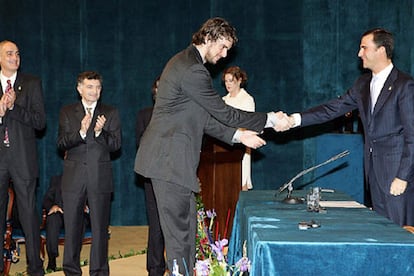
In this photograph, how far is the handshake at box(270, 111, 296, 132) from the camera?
4594mm

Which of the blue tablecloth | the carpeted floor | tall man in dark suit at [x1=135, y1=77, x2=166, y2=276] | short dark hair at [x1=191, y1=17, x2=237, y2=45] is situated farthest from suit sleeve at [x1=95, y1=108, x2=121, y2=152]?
the blue tablecloth

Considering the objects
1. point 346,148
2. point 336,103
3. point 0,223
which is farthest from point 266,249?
point 346,148

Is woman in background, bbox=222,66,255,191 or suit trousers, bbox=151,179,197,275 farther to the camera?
woman in background, bbox=222,66,255,191

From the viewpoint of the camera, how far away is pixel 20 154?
5.18 meters

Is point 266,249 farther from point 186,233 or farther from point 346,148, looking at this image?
point 346,148

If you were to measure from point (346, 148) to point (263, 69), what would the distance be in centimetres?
137

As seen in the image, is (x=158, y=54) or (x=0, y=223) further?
(x=158, y=54)

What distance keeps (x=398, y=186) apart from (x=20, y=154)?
8.69 feet

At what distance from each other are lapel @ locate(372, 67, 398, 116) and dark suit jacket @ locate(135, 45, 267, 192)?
114 centimetres

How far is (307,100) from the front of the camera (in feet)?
27.3

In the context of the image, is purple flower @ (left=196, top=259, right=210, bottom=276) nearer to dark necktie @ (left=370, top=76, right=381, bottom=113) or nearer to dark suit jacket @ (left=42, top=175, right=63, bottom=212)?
dark necktie @ (left=370, top=76, right=381, bottom=113)

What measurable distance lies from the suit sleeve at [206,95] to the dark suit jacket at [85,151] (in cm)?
138

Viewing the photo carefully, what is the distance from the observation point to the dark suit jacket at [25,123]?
5156mm

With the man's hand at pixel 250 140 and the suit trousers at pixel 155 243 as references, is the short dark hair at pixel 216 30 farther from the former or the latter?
the suit trousers at pixel 155 243
